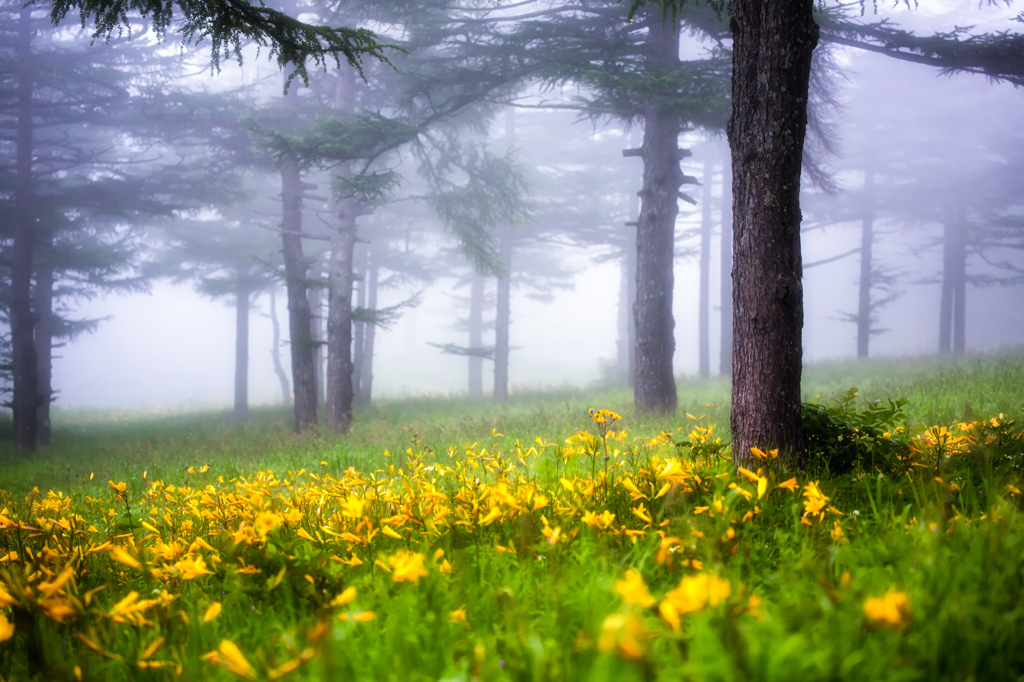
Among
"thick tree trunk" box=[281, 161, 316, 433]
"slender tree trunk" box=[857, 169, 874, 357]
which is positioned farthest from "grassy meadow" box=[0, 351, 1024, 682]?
"slender tree trunk" box=[857, 169, 874, 357]

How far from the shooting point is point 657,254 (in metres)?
8.79

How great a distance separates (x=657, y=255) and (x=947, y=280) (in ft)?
66.5

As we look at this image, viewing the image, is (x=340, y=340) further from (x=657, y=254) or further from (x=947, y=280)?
(x=947, y=280)

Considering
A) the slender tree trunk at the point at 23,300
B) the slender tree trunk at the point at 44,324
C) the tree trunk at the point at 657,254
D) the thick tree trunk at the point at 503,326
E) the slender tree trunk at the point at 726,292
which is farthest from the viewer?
the slender tree trunk at the point at 726,292

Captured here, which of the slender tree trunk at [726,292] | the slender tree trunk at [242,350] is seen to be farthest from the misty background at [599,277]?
the slender tree trunk at [242,350]

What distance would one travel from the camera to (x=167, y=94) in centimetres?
1355

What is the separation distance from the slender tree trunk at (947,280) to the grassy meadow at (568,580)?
23024 millimetres

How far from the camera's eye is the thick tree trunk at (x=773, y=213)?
10.8 ft

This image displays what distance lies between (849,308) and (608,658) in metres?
69.0

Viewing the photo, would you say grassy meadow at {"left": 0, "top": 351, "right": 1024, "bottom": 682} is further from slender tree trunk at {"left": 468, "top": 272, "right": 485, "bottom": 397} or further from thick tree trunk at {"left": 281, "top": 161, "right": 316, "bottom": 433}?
slender tree trunk at {"left": 468, "top": 272, "right": 485, "bottom": 397}

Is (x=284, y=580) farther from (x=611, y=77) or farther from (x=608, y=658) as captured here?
(x=611, y=77)

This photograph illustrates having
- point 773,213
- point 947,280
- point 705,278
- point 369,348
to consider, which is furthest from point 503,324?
point 947,280

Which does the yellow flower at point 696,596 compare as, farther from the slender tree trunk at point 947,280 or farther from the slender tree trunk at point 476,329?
the slender tree trunk at point 947,280

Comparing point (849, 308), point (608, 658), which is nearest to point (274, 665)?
point (608, 658)
